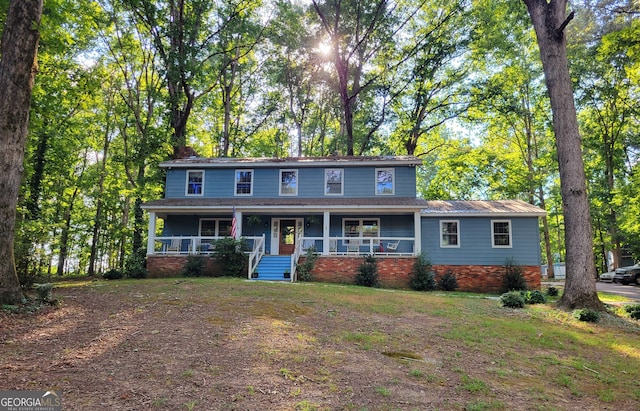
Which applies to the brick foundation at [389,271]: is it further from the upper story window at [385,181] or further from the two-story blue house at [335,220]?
the upper story window at [385,181]

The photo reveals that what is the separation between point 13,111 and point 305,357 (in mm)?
6745

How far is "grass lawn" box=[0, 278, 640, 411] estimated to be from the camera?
3.88 m

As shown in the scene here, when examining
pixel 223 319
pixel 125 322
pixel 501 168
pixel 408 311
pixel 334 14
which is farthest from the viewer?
pixel 501 168

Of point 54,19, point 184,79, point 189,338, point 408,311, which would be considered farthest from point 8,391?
point 184,79

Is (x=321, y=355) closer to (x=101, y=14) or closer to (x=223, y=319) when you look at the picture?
(x=223, y=319)

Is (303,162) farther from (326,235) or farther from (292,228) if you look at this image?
(326,235)

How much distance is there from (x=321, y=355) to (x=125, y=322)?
351cm

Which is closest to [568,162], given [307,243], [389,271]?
[389,271]

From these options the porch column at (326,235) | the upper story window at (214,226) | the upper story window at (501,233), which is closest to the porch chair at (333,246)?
the porch column at (326,235)

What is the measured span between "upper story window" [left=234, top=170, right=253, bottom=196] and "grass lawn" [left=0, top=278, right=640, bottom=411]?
34.8ft

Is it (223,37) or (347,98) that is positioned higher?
(223,37)

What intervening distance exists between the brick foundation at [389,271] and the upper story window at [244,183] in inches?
163

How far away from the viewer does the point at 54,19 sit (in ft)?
31.0

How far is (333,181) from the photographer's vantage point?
18625 mm
